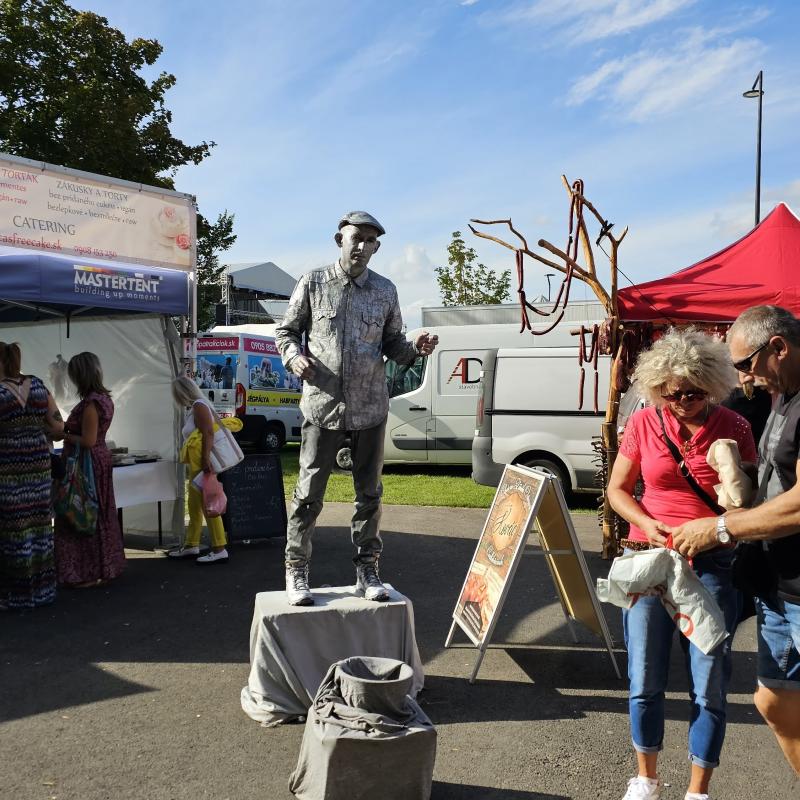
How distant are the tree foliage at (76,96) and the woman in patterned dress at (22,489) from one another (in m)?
12.8

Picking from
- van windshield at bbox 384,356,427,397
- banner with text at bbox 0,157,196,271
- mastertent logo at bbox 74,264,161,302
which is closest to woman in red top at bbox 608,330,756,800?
mastertent logo at bbox 74,264,161,302

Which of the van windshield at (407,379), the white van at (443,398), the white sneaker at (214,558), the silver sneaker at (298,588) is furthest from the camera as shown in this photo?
the van windshield at (407,379)

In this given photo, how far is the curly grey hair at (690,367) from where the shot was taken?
2.78m

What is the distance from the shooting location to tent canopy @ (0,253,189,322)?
5828 millimetres

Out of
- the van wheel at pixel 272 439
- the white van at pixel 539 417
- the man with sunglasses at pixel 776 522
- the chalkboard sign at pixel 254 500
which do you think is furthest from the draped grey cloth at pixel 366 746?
the van wheel at pixel 272 439

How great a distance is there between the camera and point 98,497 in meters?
6.28

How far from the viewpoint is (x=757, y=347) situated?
258 cm

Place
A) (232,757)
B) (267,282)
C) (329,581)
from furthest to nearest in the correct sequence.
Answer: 1. (267,282)
2. (329,581)
3. (232,757)

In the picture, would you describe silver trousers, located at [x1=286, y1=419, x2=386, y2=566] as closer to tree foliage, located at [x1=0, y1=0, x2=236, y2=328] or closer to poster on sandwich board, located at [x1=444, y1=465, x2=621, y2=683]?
poster on sandwich board, located at [x1=444, y1=465, x2=621, y2=683]

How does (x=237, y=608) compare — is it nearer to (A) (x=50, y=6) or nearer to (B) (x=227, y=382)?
(B) (x=227, y=382)

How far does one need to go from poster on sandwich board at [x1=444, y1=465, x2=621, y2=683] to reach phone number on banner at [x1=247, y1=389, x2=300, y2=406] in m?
12.4

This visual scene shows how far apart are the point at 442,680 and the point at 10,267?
4.24 m

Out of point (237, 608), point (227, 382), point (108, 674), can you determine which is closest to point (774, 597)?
point (108, 674)

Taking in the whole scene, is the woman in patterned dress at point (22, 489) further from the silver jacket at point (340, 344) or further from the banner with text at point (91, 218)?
the silver jacket at point (340, 344)
